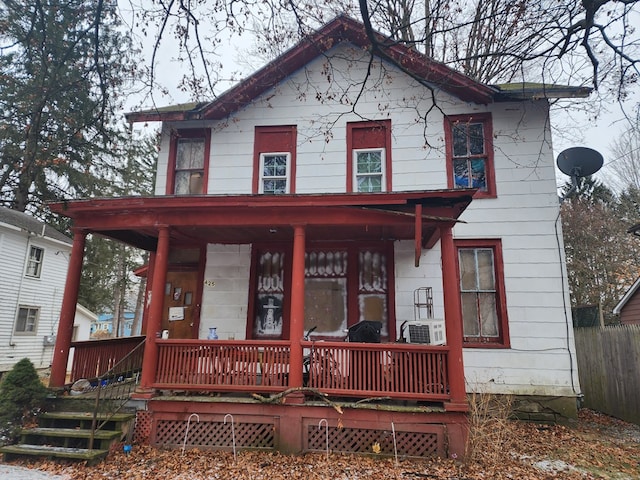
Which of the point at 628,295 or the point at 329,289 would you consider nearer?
the point at 329,289

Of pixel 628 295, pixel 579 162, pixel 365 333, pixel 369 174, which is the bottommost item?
pixel 365 333

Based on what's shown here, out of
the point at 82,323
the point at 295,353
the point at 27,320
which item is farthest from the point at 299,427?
the point at 82,323

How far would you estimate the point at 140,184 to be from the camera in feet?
88.3

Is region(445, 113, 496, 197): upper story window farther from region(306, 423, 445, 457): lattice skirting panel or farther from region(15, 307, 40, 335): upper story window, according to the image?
region(15, 307, 40, 335): upper story window

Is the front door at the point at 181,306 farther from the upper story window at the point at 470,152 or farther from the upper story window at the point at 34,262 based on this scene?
the upper story window at the point at 34,262

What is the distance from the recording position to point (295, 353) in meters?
6.12

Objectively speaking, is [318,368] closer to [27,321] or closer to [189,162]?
[189,162]

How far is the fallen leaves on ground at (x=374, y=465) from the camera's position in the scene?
5.09 m

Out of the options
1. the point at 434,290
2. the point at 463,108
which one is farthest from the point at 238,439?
the point at 463,108

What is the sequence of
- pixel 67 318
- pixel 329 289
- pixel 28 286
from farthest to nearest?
pixel 28 286 < pixel 329 289 < pixel 67 318

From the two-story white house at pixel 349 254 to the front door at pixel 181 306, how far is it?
44 millimetres

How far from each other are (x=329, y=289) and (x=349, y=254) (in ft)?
2.86

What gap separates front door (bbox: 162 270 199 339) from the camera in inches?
342

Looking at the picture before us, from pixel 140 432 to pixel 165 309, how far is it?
3210 millimetres
